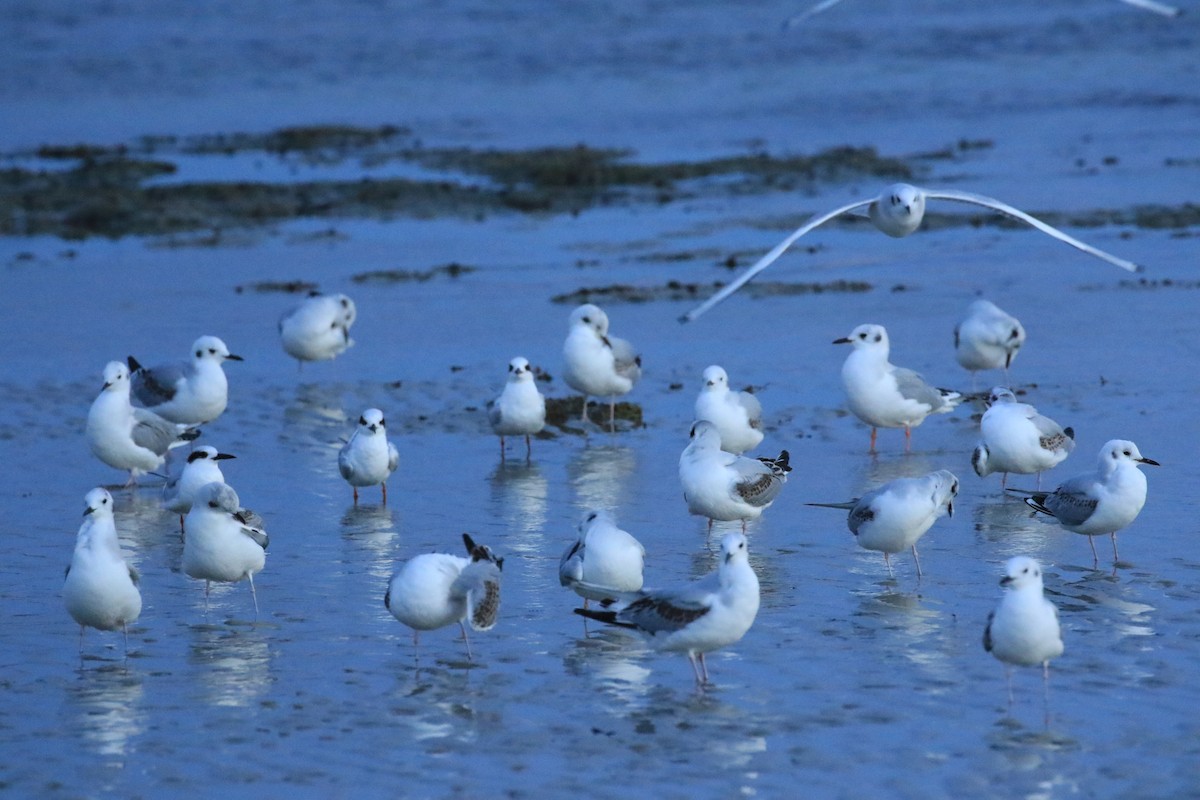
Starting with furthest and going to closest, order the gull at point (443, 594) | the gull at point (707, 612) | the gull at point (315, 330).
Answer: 1. the gull at point (315, 330)
2. the gull at point (443, 594)
3. the gull at point (707, 612)

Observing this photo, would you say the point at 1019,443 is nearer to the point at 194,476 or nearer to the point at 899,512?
the point at 899,512

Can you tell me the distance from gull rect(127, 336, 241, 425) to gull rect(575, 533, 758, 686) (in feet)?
23.3

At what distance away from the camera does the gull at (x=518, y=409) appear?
1410cm

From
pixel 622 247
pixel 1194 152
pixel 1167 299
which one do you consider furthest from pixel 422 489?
pixel 1194 152

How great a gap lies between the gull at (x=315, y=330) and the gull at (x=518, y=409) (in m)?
3.74

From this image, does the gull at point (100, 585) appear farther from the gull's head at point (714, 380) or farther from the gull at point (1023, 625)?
the gull's head at point (714, 380)

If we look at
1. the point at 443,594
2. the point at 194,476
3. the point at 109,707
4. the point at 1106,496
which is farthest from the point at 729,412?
the point at 109,707

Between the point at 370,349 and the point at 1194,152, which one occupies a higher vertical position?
the point at 1194,152

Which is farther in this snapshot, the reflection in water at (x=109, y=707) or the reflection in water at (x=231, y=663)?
the reflection in water at (x=231, y=663)

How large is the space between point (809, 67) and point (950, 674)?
39004 mm

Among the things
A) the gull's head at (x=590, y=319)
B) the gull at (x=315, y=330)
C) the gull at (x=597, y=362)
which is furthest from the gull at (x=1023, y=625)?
the gull at (x=315, y=330)

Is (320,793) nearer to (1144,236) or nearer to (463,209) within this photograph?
(1144,236)

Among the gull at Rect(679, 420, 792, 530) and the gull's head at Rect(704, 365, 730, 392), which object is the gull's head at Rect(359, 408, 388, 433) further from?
the gull's head at Rect(704, 365, 730, 392)

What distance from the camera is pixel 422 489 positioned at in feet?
43.4
